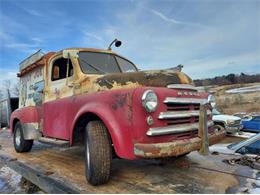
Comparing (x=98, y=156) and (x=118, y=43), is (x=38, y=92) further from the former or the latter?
(x=98, y=156)

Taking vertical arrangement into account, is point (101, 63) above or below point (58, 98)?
above

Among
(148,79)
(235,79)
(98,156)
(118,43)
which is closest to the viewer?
(98,156)

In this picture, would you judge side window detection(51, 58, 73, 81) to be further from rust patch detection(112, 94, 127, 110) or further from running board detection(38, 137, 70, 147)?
rust patch detection(112, 94, 127, 110)

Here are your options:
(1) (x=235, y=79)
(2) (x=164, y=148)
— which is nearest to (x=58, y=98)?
(2) (x=164, y=148)

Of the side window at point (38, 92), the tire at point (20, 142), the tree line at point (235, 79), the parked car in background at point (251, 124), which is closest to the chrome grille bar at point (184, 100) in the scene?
the side window at point (38, 92)

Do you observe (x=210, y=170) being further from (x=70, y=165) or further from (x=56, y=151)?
(x=56, y=151)

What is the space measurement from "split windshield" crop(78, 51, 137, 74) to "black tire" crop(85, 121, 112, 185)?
1322mm

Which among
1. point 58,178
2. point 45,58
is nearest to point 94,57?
point 45,58

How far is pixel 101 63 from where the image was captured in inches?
192

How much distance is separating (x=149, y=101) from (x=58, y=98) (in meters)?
2.26

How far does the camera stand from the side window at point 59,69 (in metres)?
4.87

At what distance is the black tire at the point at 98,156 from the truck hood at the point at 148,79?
25.4 inches

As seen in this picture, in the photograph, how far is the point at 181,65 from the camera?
13.9 feet

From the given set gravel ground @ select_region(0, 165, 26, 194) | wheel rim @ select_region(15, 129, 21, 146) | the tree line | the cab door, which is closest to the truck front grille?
the cab door
